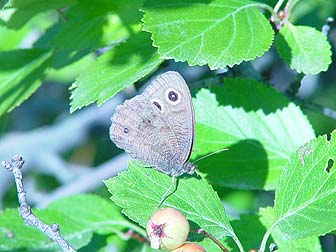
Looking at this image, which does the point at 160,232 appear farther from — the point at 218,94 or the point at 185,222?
the point at 218,94

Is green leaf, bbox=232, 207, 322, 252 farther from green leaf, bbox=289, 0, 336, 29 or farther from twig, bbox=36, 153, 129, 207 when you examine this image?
twig, bbox=36, 153, 129, 207

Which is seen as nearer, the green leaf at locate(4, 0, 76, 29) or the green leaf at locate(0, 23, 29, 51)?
the green leaf at locate(4, 0, 76, 29)

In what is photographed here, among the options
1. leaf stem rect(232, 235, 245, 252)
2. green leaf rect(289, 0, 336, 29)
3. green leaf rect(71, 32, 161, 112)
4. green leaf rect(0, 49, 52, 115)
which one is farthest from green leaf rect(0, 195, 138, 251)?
green leaf rect(289, 0, 336, 29)

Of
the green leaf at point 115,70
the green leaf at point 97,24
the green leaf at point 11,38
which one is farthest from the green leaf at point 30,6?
the green leaf at point 11,38

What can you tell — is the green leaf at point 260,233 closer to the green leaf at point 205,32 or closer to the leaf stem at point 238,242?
the leaf stem at point 238,242

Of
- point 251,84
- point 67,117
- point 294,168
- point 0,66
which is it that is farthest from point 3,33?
point 294,168

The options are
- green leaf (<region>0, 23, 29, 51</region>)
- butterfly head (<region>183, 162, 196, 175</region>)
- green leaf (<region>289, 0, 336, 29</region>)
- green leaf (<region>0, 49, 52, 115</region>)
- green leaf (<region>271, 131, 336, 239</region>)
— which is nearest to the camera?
green leaf (<region>271, 131, 336, 239</region>)

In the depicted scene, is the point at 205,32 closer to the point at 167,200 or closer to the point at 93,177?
the point at 167,200
